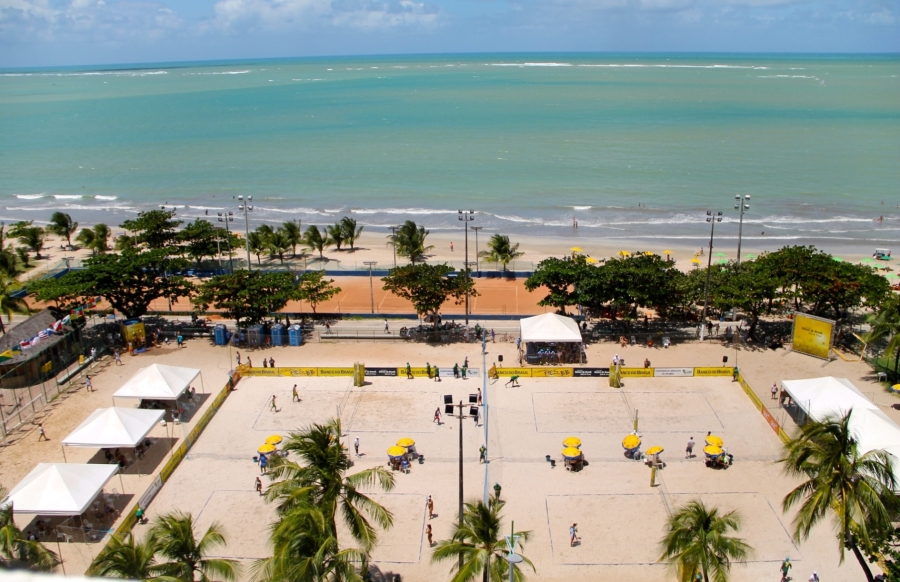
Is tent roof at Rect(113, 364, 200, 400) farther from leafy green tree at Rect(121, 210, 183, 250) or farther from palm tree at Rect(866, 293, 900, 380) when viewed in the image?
palm tree at Rect(866, 293, 900, 380)

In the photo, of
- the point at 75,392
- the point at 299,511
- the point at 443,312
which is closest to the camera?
the point at 299,511

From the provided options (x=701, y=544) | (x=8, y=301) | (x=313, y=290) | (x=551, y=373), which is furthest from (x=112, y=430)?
(x=701, y=544)

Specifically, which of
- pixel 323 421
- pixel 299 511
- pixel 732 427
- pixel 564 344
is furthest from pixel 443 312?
pixel 299 511

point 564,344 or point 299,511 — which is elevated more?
point 299,511

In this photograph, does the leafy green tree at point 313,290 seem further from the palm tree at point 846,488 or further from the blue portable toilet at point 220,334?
the palm tree at point 846,488

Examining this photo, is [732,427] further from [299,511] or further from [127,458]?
[127,458]

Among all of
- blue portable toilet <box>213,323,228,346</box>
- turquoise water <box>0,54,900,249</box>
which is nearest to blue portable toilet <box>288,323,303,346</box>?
blue portable toilet <box>213,323,228,346</box>
